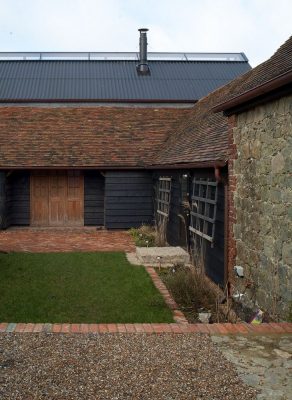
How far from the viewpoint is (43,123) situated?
60.6 ft

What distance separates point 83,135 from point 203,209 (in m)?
9.04

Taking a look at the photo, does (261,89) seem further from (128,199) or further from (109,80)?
(109,80)

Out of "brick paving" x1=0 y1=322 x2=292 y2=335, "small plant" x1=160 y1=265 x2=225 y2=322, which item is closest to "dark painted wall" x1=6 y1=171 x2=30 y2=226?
"small plant" x1=160 y1=265 x2=225 y2=322

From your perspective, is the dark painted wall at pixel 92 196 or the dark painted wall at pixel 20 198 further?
the dark painted wall at pixel 92 196

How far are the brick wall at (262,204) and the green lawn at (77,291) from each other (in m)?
1.35

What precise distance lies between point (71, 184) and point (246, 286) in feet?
36.5

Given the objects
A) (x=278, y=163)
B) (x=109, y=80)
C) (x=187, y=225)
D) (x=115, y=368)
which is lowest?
(x=115, y=368)

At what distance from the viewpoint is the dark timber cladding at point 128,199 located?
16.5m

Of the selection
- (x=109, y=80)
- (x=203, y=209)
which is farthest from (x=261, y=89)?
(x=109, y=80)

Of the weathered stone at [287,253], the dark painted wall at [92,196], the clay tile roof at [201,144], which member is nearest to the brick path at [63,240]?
the dark painted wall at [92,196]

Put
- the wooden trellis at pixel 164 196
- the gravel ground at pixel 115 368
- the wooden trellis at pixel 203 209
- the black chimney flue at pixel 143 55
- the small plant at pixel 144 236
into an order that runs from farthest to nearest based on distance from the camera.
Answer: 1. the black chimney flue at pixel 143 55
2. the wooden trellis at pixel 164 196
3. the small plant at pixel 144 236
4. the wooden trellis at pixel 203 209
5. the gravel ground at pixel 115 368

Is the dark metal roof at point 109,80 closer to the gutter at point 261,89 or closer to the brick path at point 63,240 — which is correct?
the brick path at point 63,240

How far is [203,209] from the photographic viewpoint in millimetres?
9773

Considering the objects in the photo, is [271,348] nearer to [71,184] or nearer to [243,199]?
[243,199]
